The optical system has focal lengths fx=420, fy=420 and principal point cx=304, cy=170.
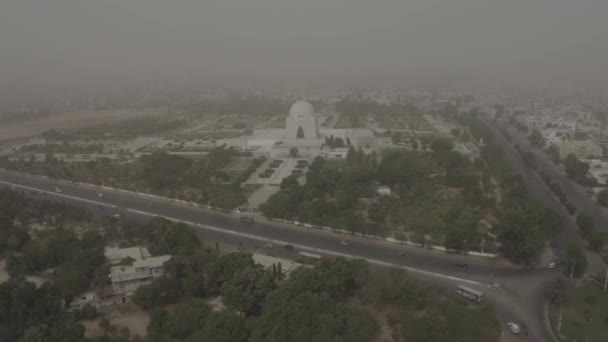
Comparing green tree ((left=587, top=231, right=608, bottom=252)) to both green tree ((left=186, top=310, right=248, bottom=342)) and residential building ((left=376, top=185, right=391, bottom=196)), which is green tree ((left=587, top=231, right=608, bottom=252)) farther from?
green tree ((left=186, top=310, right=248, bottom=342))

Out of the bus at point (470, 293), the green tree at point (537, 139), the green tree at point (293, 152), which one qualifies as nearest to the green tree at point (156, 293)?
the bus at point (470, 293)

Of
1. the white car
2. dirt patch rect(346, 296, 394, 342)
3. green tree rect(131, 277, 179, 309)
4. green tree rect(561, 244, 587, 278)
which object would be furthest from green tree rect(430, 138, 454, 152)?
green tree rect(131, 277, 179, 309)

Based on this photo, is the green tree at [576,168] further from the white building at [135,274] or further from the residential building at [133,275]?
the residential building at [133,275]

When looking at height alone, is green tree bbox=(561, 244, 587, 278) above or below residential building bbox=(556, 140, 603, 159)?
below

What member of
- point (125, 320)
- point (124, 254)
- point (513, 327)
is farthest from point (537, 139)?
point (125, 320)

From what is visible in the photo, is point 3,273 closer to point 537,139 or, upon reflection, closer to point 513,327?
point 513,327
